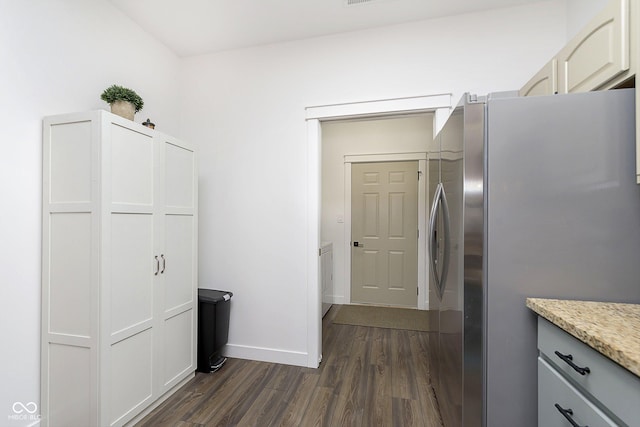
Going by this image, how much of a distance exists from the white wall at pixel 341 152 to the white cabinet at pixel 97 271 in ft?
8.76

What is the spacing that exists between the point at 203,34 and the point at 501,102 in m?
2.43

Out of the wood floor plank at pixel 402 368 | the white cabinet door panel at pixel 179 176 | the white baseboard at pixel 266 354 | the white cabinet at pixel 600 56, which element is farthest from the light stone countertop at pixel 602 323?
the white cabinet door panel at pixel 179 176

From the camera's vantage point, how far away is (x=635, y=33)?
1.04 meters

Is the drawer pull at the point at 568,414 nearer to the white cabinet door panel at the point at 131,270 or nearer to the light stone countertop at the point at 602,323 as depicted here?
the light stone countertop at the point at 602,323

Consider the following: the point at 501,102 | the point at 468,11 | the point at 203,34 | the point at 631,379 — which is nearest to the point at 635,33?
the point at 501,102

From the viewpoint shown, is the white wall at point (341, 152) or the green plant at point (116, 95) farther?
the white wall at point (341, 152)

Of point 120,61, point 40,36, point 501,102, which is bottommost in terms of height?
point 501,102

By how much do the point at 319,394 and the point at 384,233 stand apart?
2.45 m

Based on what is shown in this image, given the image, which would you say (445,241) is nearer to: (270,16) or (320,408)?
(320,408)

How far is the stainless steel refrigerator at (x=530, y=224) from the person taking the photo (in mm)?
1127

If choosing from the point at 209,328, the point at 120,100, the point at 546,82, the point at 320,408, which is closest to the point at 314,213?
the point at 209,328

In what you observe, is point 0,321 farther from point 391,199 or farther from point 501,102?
point 391,199

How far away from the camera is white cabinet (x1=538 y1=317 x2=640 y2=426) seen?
750 mm

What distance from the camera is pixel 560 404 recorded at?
1.01 metres
